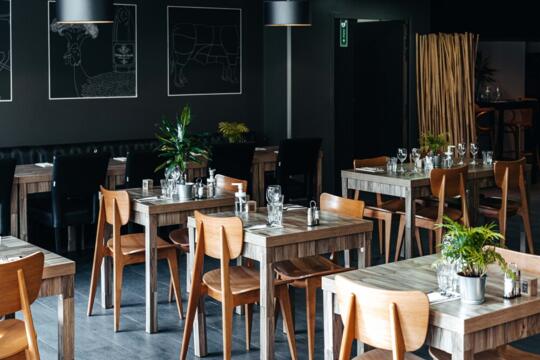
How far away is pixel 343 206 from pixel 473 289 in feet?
7.13

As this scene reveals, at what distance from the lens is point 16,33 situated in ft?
31.4

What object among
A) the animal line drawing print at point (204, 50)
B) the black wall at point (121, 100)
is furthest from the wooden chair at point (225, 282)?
the animal line drawing print at point (204, 50)

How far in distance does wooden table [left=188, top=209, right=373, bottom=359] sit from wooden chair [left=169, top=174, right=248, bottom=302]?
2.54 ft

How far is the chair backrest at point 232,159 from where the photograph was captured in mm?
8828

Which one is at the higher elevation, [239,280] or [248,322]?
[239,280]

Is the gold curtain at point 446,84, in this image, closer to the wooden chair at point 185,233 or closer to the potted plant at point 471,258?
the wooden chair at point 185,233

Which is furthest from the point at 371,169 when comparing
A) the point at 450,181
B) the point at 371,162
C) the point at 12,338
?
the point at 12,338

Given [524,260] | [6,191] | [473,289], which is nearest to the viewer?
[473,289]

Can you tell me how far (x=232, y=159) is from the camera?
351 inches

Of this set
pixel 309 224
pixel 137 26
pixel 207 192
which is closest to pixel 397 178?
pixel 207 192

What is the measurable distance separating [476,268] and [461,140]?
767 cm

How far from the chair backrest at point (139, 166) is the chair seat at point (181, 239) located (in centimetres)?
162

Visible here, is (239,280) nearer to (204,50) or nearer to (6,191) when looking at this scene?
(6,191)

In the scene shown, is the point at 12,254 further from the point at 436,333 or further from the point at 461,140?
the point at 461,140
